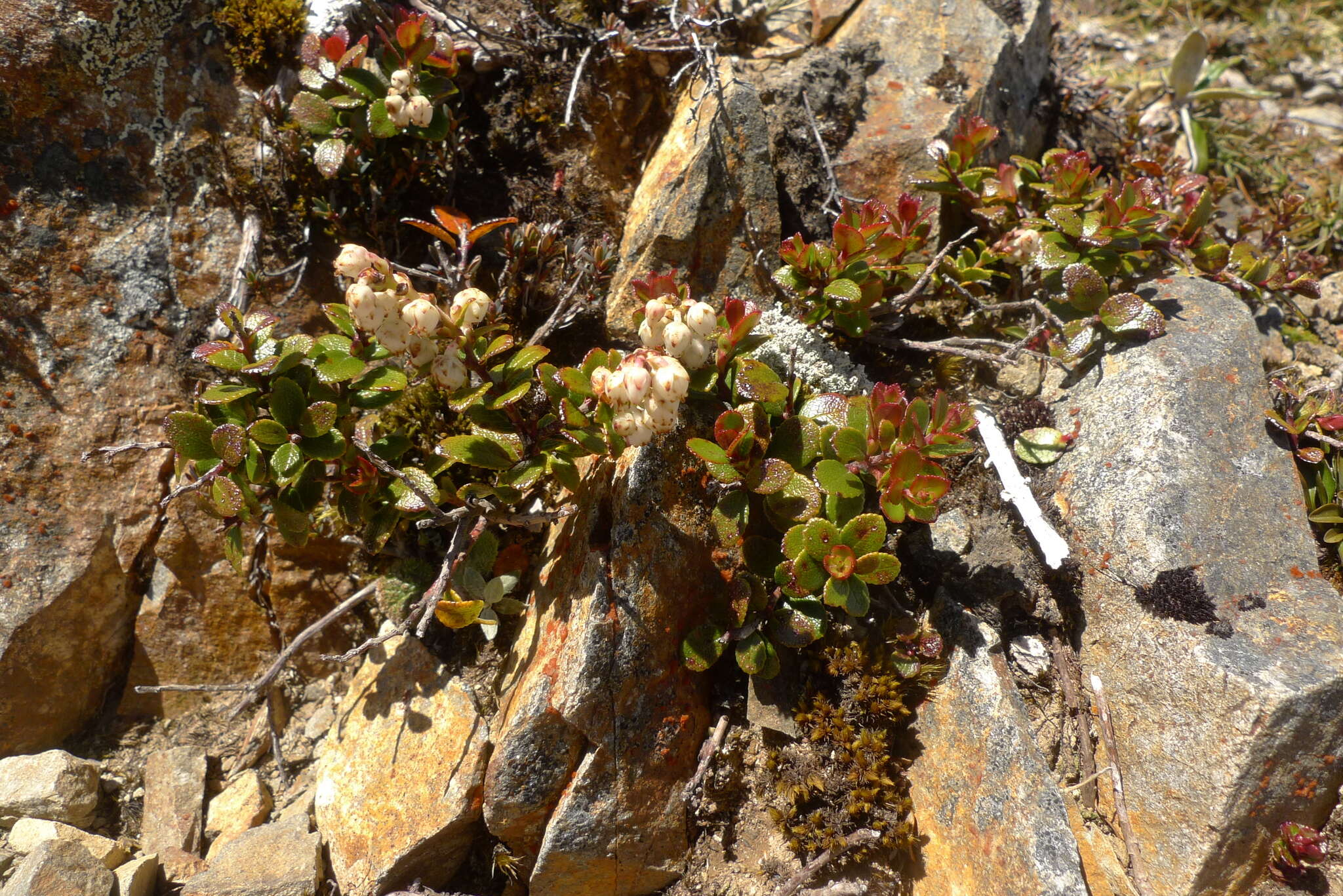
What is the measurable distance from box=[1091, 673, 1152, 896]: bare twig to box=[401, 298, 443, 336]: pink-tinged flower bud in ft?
8.52

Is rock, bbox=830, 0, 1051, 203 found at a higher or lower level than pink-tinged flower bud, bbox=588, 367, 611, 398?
higher

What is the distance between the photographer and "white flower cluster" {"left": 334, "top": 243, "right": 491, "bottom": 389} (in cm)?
241

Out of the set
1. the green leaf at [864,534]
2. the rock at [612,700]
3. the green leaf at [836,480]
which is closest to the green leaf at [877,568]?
the green leaf at [864,534]

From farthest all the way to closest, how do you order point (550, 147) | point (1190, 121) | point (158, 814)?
point (1190, 121) → point (550, 147) → point (158, 814)

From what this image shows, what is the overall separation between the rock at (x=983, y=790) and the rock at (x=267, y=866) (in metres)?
2.11

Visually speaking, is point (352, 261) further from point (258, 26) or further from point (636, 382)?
point (258, 26)

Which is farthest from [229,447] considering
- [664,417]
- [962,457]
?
[962,457]

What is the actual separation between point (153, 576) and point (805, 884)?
2.88 meters

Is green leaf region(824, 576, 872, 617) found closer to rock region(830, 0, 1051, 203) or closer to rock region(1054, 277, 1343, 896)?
rock region(1054, 277, 1343, 896)

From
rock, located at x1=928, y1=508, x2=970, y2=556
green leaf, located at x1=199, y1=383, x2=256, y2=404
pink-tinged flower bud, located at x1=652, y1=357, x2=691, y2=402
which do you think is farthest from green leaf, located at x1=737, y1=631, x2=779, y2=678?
green leaf, located at x1=199, y1=383, x2=256, y2=404

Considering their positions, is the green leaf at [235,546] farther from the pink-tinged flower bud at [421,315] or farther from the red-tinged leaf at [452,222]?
the red-tinged leaf at [452,222]

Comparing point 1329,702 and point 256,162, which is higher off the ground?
point 256,162

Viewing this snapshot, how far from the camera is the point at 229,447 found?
2.65m

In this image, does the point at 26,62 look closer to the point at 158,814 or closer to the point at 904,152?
the point at 158,814
